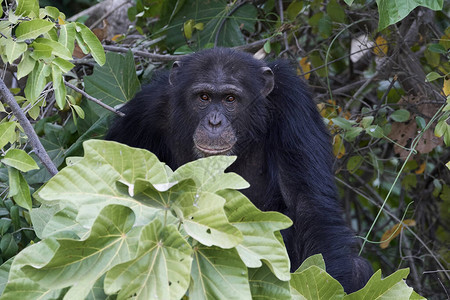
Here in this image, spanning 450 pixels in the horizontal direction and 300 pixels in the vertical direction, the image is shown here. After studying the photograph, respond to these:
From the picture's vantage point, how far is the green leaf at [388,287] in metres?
3.19

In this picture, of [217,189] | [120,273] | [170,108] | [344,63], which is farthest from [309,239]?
[344,63]

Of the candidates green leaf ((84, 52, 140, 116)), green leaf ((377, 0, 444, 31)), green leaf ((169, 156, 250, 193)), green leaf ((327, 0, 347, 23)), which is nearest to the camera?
green leaf ((169, 156, 250, 193))

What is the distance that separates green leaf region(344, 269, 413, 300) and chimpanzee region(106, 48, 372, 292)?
53.6 inches

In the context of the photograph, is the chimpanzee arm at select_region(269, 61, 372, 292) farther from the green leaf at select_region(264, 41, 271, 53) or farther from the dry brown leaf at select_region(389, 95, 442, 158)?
the dry brown leaf at select_region(389, 95, 442, 158)

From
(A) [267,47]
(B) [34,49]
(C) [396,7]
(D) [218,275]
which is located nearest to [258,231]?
(D) [218,275]

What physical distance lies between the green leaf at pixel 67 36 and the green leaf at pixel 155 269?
1.73 metres

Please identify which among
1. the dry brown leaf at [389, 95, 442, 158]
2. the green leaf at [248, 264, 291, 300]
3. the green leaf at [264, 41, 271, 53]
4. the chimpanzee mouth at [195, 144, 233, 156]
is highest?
the green leaf at [264, 41, 271, 53]

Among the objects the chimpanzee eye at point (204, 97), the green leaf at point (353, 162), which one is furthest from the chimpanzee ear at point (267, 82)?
the green leaf at point (353, 162)

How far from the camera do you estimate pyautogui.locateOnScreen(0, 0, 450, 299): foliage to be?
267cm

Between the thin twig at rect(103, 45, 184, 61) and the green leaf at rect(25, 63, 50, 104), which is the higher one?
the green leaf at rect(25, 63, 50, 104)

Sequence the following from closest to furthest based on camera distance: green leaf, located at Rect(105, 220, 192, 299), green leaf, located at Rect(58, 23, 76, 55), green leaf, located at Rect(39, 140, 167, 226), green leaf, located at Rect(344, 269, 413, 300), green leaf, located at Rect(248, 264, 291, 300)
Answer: green leaf, located at Rect(105, 220, 192, 299)
green leaf, located at Rect(39, 140, 167, 226)
green leaf, located at Rect(248, 264, 291, 300)
green leaf, located at Rect(344, 269, 413, 300)
green leaf, located at Rect(58, 23, 76, 55)

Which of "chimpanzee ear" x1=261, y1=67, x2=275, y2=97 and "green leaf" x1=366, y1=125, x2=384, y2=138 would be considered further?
"green leaf" x1=366, y1=125, x2=384, y2=138

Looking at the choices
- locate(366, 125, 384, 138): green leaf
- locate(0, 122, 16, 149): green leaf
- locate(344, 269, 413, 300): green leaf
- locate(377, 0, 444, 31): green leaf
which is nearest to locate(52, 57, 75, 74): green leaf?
locate(0, 122, 16, 149): green leaf

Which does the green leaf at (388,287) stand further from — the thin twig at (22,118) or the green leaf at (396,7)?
the green leaf at (396,7)
